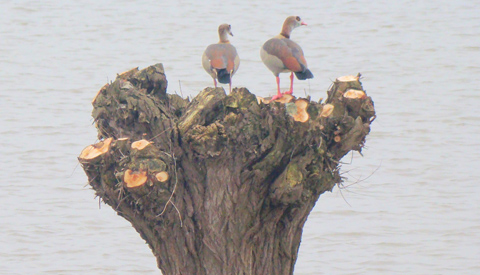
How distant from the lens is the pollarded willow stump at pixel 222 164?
6.12 meters

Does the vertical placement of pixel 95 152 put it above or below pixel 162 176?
above

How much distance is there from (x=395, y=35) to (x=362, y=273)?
16671mm

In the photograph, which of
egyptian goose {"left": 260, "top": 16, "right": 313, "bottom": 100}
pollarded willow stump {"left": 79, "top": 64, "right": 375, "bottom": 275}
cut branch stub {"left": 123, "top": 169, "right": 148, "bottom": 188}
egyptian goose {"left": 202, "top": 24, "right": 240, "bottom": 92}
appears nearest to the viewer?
cut branch stub {"left": 123, "top": 169, "right": 148, "bottom": 188}

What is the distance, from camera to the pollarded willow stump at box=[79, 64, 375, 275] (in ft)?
20.1

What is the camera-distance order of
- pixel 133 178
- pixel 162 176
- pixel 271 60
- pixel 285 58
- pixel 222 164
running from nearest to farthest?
pixel 133 178, pixel 162 176, pixel 222 164, pixel 285 58, pixel 271 60

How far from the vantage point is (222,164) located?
633 centimetres

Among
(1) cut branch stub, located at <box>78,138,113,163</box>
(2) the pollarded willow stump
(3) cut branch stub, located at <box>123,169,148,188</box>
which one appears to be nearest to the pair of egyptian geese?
→ (2) the pollarded willow stump

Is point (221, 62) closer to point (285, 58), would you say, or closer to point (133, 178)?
point (285, 58)

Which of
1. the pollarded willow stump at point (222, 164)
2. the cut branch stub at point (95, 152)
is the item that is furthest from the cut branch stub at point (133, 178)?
the cut branch stub at point (95, 152)

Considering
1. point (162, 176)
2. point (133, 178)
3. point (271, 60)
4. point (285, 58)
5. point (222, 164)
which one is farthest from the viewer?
point (271, 60)

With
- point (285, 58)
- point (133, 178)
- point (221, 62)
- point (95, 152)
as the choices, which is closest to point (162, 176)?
point (133, 178)

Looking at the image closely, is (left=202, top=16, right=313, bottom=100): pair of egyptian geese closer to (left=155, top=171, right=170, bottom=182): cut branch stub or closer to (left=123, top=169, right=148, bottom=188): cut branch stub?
(left=155, top=171, right=170, bottom=182): cut branch stub

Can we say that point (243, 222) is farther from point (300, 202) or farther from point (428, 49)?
point (428, 49)

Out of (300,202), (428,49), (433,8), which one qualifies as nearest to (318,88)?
(428,49)
